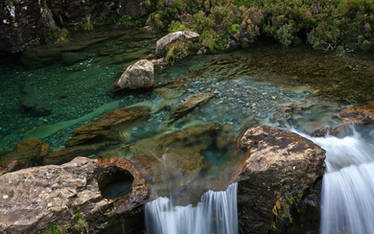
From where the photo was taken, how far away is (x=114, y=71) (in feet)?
33.9

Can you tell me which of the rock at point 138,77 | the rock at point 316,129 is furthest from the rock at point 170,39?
the rock at point 316,129

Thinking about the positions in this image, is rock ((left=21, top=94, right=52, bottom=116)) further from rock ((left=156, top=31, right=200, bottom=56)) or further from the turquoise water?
rock ((left=156, top=31, right=200, bottom=56))

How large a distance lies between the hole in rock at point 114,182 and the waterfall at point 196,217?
682 millimetres

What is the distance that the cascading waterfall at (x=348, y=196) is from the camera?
4.61 m

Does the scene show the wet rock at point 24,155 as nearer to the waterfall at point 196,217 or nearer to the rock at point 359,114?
the waterfall at point 196,217

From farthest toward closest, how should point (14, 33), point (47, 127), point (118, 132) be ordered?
point (14, 33)
point (47, 127)
point (118, 132)

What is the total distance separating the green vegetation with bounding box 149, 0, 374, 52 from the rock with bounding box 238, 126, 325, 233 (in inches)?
267

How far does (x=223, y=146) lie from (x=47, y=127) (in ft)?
15.1

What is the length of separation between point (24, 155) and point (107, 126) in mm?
1895

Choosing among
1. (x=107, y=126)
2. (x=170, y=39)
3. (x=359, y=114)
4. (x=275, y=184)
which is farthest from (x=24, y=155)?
(x=359, y=114)

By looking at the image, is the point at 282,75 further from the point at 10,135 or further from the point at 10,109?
the point at 10,109

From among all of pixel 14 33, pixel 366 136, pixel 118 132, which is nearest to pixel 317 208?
pixel 366 136

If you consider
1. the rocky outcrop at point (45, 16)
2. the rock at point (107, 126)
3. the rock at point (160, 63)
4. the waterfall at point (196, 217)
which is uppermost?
the rocky outcrop at point (45, 16)

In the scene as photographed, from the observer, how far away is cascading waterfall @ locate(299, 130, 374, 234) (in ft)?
15.1
